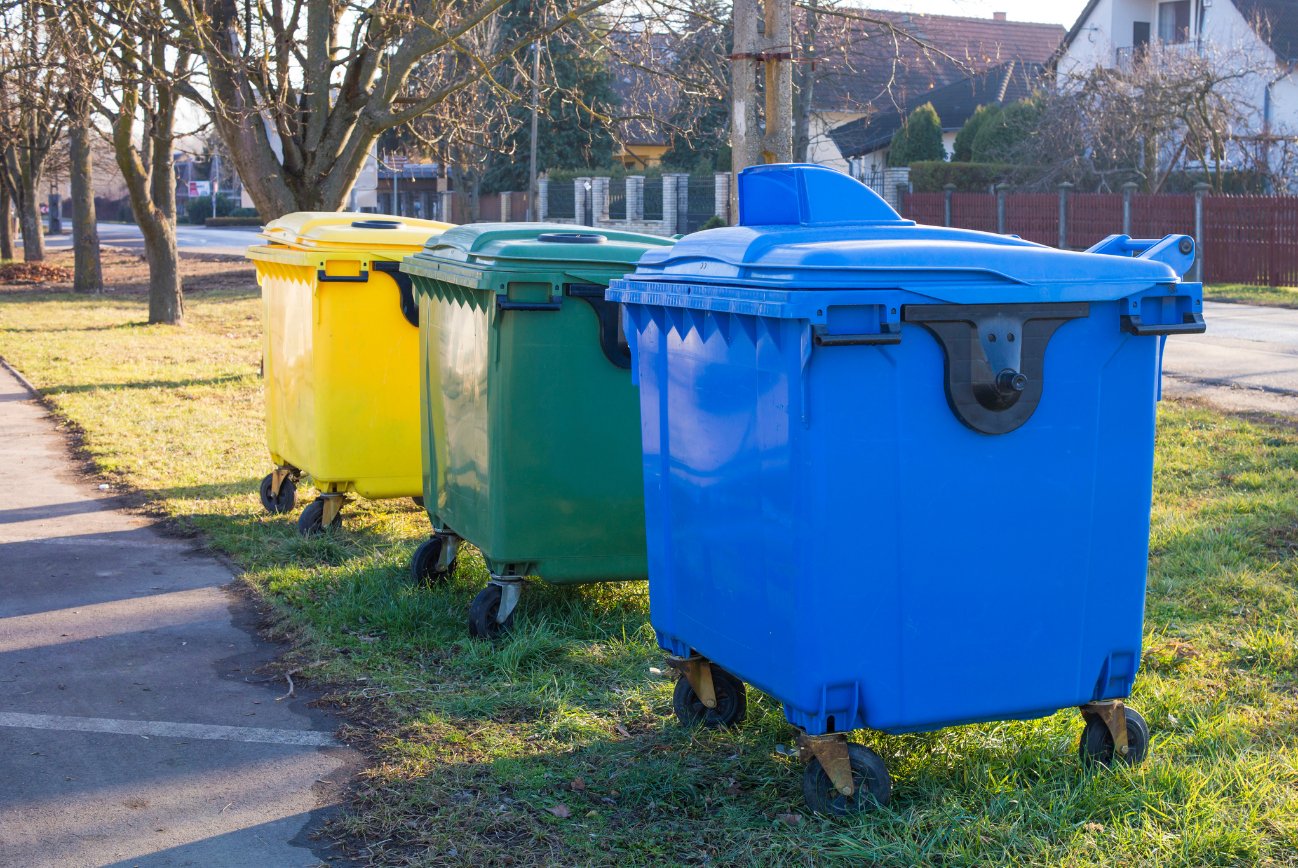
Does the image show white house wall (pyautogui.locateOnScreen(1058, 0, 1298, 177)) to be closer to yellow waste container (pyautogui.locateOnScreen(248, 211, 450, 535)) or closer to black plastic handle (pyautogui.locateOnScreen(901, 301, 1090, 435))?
yellow waste container (pyautogui.locateOnScreen(248, 211, 450, 535))

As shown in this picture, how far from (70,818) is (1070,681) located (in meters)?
2.64

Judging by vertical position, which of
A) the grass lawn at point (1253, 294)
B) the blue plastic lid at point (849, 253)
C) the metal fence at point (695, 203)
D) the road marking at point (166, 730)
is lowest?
the road marking at point (166, 730)

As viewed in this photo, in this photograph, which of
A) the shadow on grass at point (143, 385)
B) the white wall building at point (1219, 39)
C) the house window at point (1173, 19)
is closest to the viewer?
the shadow on grass at point (143, 385)

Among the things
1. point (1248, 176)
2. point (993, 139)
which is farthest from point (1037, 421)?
point (993, 139)

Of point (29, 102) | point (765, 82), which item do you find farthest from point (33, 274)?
point (765, 82)

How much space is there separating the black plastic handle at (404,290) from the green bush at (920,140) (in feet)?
118

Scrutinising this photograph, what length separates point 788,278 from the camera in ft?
10.7

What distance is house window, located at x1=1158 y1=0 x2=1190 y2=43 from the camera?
4141 centimetres

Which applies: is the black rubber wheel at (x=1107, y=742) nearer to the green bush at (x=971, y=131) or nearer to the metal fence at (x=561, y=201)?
the green bush at (x=971, y=131)

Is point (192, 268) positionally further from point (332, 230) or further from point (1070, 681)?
point (1070, 681)

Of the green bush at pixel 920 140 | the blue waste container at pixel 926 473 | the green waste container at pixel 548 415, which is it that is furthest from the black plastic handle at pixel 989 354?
Result: the green bush at pixel 920 140

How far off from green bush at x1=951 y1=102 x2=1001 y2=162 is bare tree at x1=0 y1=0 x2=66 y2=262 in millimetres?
24286

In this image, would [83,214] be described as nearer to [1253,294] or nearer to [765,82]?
[1253,294]

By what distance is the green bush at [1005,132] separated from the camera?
35.4 metres
